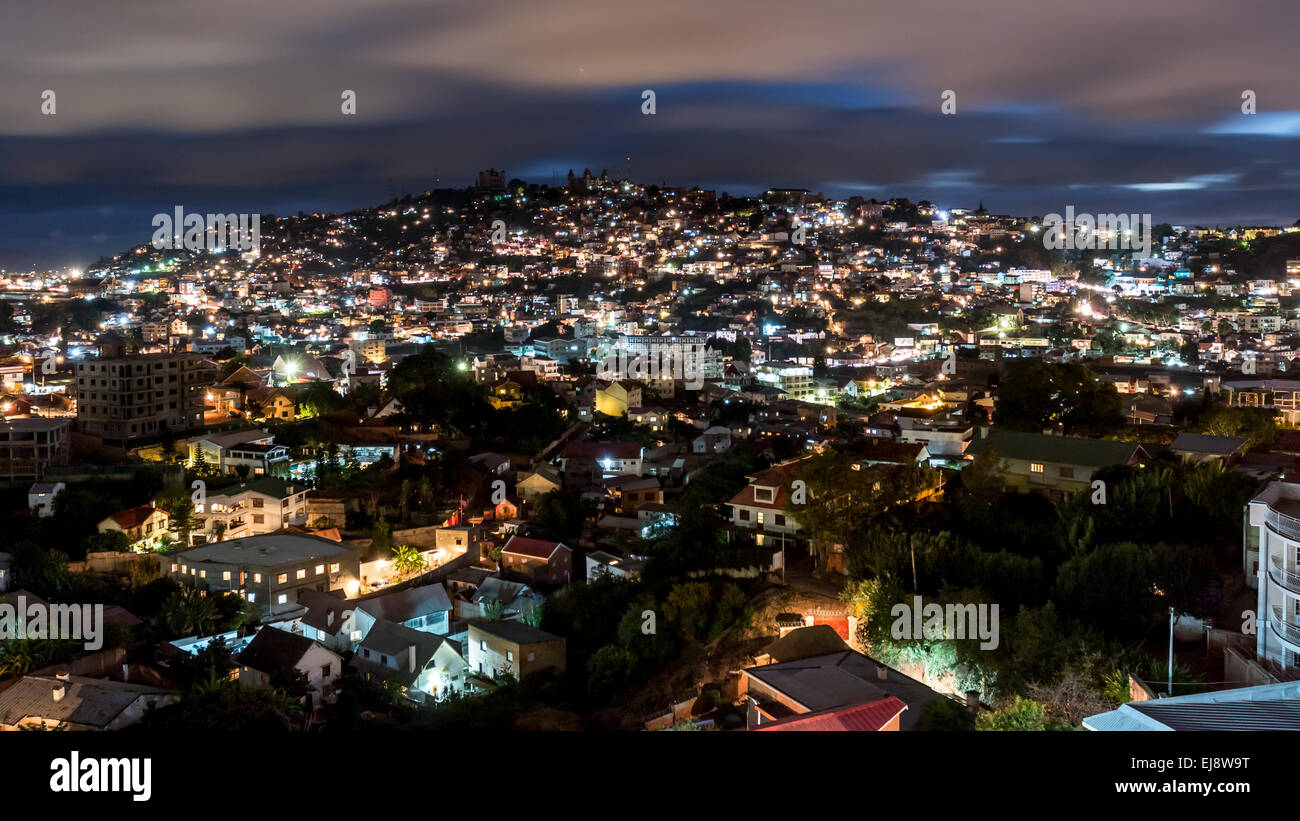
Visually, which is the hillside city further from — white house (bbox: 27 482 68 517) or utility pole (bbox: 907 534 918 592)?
white house (bbox: 27 482 68 517)

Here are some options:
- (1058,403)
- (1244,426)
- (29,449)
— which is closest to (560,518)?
(1058,403)

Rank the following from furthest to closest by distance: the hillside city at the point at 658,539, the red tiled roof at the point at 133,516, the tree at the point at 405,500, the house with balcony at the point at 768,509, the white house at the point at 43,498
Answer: the tree at the point at 405,500 < the white house at the point at 43,498 < the red tiled roof at the point at 133,516 < the house with balcony at the point at 768,509 < the hillside city at the point at 658,539

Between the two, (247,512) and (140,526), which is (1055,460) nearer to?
(247,512)

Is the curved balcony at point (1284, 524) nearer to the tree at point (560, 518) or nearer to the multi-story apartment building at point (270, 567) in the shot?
the tree at point (560, 518)

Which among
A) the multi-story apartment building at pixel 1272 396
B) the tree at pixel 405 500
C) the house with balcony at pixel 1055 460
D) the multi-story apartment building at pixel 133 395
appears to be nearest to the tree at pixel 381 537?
the tree at pixel 405 500

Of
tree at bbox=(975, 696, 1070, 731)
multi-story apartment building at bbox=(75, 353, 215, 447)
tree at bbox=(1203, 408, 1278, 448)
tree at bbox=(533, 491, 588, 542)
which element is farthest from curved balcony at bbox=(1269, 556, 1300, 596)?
multi-story apartment building at bbox=(75, 353, 215, 447)

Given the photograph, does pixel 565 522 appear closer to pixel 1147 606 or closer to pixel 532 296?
pixel 1147 606
